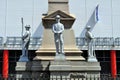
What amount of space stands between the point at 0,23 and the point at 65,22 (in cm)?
3052

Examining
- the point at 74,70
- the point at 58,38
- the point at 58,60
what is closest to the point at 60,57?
the point at 58,60

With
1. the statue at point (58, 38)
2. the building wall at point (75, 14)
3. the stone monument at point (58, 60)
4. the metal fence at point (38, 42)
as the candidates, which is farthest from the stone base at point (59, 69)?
the building wall at point (75, 14)

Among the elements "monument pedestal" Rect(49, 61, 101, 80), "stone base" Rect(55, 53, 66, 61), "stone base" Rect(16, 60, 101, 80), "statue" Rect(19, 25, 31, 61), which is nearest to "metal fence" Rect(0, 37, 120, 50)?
"statue" Rect(19, 25, 31, 61)

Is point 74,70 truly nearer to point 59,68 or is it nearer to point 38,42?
point 59,68

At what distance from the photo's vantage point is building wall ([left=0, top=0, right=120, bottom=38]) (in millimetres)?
49219

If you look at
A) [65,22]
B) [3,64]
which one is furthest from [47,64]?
[3,64]

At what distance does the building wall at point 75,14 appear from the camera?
161 ft

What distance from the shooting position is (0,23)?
49.1 metres

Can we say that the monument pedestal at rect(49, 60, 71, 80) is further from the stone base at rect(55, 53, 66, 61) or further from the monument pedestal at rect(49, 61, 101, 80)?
the stone base at rect(55, 53, 66, 61)

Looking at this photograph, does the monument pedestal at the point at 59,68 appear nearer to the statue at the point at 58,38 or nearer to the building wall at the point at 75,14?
the statue at the point at 58,38

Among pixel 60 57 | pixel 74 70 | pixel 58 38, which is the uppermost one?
pixel 58 38

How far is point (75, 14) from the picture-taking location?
1967 inches

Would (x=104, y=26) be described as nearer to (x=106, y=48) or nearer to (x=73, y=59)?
(x=106, y=48)

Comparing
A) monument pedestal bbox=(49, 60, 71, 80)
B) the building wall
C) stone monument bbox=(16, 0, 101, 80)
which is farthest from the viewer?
the building wall
